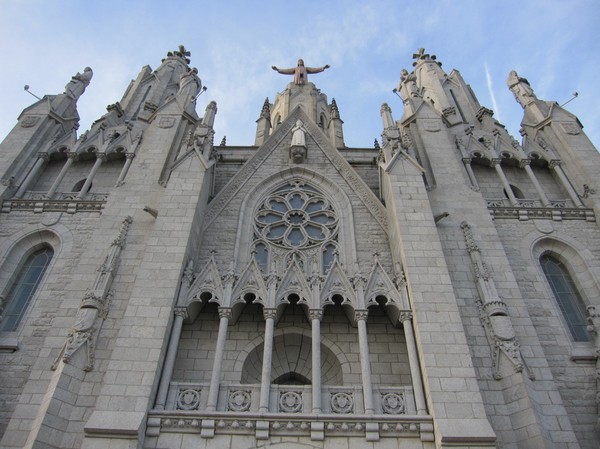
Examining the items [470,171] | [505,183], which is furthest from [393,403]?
[505,183]

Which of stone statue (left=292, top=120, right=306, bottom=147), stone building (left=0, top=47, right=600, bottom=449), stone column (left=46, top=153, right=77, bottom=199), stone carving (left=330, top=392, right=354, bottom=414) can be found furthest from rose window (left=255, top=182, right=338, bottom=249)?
stone column (left=46, top=153, right=77, bottom=199)

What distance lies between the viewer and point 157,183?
16.7 metres

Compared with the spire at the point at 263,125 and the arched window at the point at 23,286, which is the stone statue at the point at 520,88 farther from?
the arched window at the point at 23,286

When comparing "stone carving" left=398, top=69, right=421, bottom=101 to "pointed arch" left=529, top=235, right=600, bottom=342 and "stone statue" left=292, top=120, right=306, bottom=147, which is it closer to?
"stone statue" left=292, top=120, right=306, bottom=147

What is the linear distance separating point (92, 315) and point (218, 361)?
9.97ft

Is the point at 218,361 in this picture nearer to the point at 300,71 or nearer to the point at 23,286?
the point at 23,286

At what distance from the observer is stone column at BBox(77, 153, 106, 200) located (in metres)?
17.3

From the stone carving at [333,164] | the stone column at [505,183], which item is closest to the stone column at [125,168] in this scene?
the stone carving at [333,164]

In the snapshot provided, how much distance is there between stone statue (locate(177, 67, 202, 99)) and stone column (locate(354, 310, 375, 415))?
1348cm

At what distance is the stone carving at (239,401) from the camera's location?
10.6 metres

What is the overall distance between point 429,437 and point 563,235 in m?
8.97

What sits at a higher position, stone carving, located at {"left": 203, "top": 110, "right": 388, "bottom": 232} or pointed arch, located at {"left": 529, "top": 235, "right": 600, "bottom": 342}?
stone carving, located at {"left": 203, "top": 110, "right": 388, "bottom": 232}

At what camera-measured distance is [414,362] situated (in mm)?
11148

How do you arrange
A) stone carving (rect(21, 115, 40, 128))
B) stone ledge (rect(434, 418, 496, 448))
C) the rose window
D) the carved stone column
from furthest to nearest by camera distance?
stone carving (rect(21, 115, 40, 128))
the rose window
the carved stone column
stone ledge (rect(434, 418, 496, 448))
